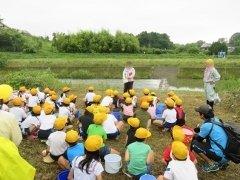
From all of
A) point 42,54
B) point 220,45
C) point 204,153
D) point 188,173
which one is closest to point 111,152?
point 204,153

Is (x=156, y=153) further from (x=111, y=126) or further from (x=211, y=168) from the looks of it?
(x=211, y=168)

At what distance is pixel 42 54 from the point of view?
4022 cm

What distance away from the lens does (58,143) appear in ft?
22.7

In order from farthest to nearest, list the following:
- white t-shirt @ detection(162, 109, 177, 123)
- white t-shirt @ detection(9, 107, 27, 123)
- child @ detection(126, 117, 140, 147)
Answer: white t-shirt @ detection(162, 109, 177, 123) → white t-shirt @ detection(9, 107, 27, 123) → child @ detection(126, 117, 140, 147)

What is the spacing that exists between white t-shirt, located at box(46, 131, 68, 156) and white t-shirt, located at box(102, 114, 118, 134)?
152 centimetres

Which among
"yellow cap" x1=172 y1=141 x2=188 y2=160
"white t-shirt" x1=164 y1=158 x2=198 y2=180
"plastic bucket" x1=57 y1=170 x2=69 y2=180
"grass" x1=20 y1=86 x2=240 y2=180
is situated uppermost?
"yellow cap" x1=172 y1=141 x2=188 y2=160

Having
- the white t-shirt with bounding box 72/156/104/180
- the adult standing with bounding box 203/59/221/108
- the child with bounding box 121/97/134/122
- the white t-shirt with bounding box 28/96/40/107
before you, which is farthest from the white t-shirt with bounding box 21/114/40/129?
the adult standing with bounding box 203/59/221/108

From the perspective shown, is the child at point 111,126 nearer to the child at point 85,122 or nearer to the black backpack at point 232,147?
the child at point 85,122

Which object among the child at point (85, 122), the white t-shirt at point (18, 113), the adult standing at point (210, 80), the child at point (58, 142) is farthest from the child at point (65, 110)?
the adult standing at point (210, 80)

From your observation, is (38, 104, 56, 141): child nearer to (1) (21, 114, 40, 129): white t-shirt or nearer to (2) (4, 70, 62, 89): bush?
(1) (21, 114, 40, 129): white t-shirt

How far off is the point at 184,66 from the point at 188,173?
2782cm

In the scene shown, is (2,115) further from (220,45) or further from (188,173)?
(220,45)

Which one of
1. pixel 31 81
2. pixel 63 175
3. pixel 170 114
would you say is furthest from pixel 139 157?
pixel 31 81

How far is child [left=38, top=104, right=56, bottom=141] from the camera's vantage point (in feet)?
27.0
